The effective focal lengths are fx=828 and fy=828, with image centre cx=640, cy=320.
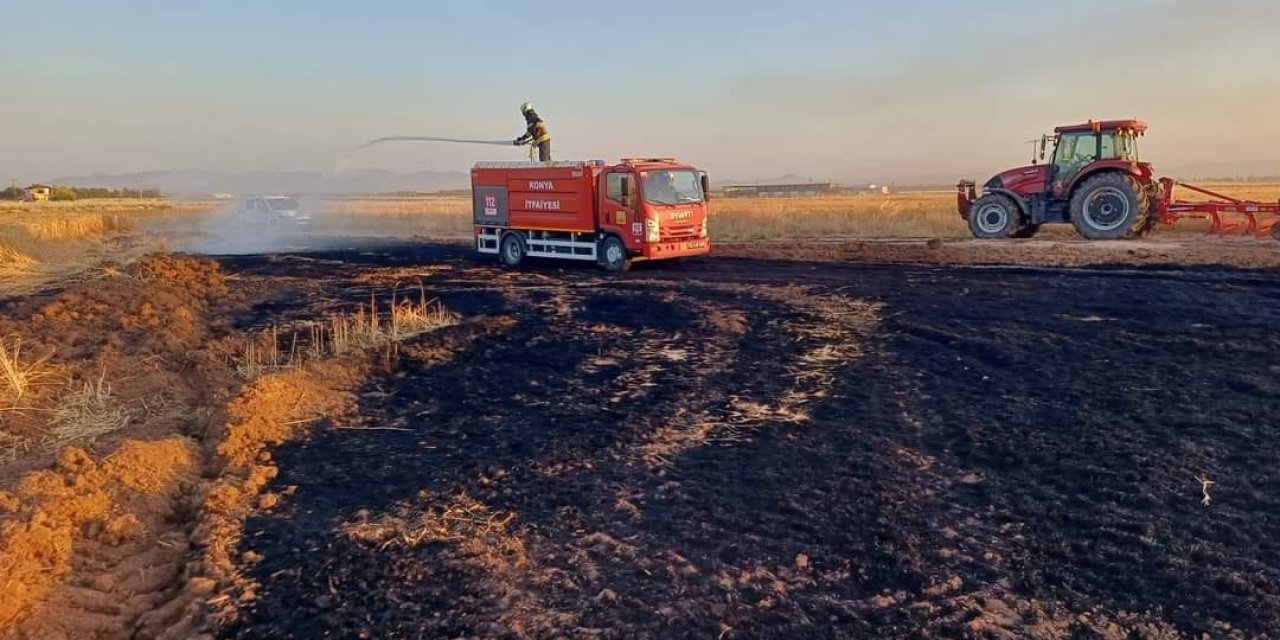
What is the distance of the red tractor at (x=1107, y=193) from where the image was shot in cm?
2064

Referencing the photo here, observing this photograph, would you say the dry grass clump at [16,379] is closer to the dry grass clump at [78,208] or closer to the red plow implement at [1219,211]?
the red plow implement at [1219,211]

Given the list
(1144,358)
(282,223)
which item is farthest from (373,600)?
(282,223)

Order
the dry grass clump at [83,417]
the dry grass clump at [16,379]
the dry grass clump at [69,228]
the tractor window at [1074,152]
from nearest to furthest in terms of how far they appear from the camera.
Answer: the dry grass clump at [83,417], the dry grass clump at [16,379], the tractor window at [1074,152], the dry grass clump at [69,228]

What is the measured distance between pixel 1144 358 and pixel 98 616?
9.07 m

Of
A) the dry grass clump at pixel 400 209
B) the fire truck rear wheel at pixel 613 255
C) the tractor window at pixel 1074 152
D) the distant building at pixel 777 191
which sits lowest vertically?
the fire truck rear wheel at pixel 613 255

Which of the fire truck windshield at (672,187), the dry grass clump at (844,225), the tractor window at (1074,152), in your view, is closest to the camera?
the fire truck windshield at (672,187)

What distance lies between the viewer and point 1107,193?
20.9m

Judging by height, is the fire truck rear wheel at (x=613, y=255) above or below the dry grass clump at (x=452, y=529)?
above

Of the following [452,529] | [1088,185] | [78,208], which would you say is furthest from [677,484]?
[78,208]

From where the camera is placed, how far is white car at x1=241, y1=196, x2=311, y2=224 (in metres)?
→ 37.8

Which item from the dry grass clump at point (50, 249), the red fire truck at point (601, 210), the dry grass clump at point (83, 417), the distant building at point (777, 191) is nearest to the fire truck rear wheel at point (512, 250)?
the red fire truck at point (601, 210)

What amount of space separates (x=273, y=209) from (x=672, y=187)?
26.2 meters

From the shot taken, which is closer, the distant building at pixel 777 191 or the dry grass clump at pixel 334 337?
the dry grass clump at pixel 334 337

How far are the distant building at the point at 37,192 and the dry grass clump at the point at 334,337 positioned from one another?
91730mm
